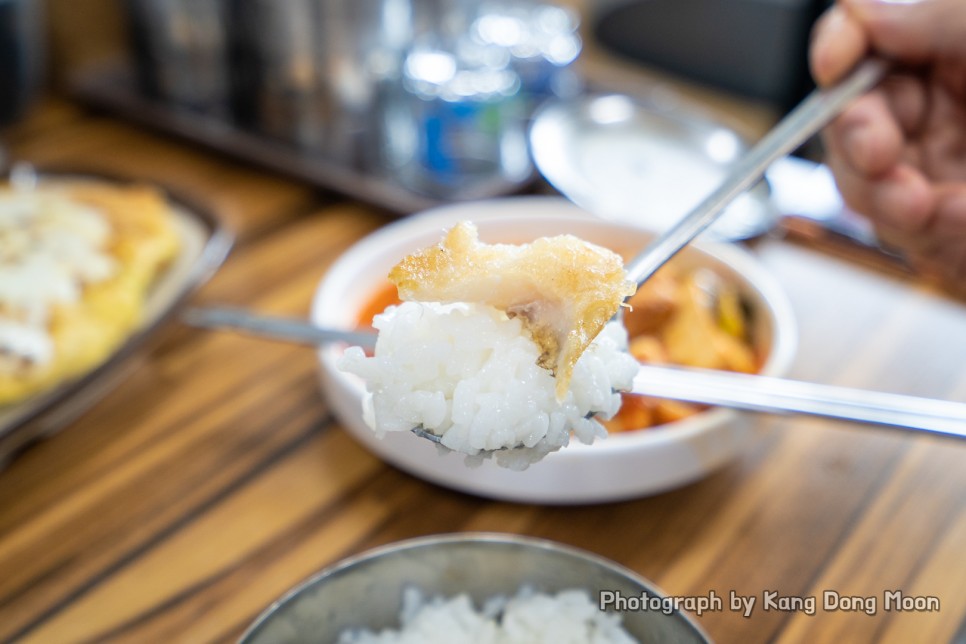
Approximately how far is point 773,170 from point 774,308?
544 millimetres

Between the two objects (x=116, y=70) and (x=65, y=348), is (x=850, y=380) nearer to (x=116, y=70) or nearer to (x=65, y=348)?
(x=65, y=348)

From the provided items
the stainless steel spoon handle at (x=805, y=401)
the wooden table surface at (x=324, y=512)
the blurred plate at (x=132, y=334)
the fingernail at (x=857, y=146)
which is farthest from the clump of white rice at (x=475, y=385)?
the fingernail at (x=857, y=146)

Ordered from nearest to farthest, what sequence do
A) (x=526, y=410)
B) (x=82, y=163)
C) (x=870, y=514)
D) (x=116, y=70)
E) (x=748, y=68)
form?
(x=526, y=410), (x=870, y=514), (x=82, y=163), (x=116, y=70), (x=748, y=68)

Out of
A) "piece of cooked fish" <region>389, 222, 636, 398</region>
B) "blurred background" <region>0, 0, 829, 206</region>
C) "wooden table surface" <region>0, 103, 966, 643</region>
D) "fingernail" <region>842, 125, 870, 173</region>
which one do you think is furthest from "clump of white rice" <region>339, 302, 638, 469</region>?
"blurred background" <region>0, 0, 829, 206</region>

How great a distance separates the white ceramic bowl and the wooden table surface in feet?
0.16

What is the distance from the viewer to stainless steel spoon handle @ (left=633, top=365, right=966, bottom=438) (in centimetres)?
76

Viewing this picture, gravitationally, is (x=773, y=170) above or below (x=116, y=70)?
below

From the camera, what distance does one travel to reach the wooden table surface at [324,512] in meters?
0.82

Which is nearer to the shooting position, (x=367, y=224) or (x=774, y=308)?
(x=774, y=308)

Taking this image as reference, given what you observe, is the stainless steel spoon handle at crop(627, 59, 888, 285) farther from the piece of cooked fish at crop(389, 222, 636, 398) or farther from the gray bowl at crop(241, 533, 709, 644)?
the gray bowl at crop(241, 533, 709, 644)

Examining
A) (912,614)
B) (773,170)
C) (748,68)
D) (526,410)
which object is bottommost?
(912,614)

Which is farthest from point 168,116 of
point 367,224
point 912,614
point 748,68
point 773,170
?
point 748,68

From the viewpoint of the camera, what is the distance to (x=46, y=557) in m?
0.85

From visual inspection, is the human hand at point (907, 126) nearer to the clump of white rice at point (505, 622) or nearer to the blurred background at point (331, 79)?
the blurred background at point (331, 79)
